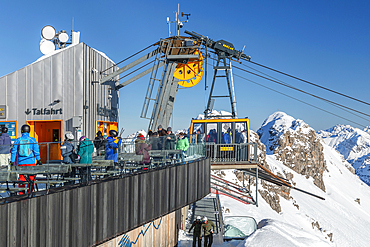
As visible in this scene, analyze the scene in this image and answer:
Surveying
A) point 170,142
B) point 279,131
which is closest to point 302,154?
point 279,131

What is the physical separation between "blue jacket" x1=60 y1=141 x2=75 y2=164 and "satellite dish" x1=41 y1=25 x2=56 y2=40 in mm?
13296

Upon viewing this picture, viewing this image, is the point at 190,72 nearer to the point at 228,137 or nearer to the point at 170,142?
the point at 228,137

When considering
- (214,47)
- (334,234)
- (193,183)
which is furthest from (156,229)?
(334,234)

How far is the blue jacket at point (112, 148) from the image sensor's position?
8562mm

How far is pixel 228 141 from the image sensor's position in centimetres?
1758

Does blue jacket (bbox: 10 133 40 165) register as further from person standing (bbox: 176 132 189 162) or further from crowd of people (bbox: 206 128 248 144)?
crowd of people (bbox: 206 128 248 144)

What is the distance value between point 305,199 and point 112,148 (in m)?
90.9

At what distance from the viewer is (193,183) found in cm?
1318

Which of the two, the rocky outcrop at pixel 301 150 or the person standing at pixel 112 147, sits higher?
→ the person standing at pixel 112 147

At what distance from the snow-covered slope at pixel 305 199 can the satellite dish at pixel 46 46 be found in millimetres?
14610

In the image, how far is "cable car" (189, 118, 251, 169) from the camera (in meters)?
17.2

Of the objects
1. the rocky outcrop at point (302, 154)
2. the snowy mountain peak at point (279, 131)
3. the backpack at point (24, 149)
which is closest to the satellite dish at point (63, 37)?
the backpack at point (24, 149)

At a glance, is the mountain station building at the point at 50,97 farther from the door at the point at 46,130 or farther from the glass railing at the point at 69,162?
the glass railing at the point at 69,162

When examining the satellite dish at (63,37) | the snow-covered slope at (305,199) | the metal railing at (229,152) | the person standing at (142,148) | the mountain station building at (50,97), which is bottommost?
the snow-covered slope at (305,199)
